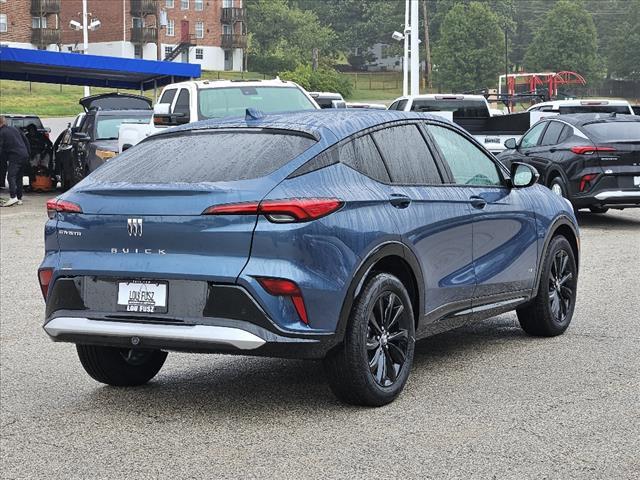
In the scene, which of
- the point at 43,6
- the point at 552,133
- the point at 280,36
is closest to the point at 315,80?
the point at 43,6

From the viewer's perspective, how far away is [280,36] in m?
114

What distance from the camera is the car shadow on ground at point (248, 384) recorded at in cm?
699

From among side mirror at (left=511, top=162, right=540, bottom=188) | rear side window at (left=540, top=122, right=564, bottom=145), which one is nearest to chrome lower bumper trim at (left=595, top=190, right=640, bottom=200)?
rear side window at (left=540, top=122, right=564, bottom=145)

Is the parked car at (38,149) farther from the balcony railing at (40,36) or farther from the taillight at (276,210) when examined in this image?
the balcony railing at (40,36)

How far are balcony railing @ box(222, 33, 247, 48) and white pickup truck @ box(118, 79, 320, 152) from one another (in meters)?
90.1

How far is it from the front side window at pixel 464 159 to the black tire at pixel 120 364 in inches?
86.5

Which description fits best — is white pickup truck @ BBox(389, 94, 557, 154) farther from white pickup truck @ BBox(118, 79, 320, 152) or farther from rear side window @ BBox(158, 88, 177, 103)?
white pickup truck @ BBox(118, 79, 320, 152)

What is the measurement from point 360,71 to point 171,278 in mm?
133192

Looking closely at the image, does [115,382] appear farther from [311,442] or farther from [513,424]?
[513,424]

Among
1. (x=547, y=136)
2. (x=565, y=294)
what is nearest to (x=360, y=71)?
(x=547, y=136)

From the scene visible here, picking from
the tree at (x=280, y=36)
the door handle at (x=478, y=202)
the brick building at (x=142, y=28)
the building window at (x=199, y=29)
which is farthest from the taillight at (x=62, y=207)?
the tree at (x=280, y=36)

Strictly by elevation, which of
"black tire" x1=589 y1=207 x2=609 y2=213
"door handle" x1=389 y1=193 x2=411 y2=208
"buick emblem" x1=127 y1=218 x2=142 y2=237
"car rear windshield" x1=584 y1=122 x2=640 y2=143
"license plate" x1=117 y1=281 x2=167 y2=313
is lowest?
"black tire" x1=589 y1=207 x2=609 y2=213

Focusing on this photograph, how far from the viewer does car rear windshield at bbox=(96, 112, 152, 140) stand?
24891mm

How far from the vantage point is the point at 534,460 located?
5.72 metres
